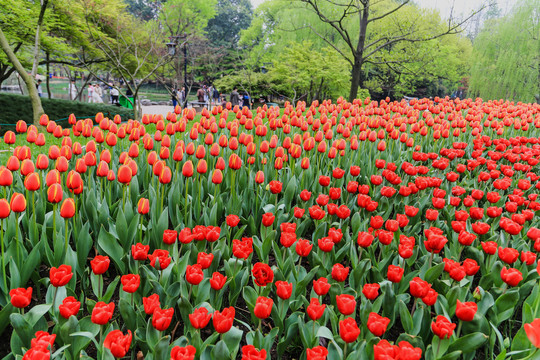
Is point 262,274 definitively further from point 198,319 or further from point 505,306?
point 505,306

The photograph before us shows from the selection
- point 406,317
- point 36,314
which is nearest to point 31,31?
point 36,314

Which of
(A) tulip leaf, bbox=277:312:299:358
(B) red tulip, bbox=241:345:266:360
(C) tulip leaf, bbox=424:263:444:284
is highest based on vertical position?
(B) red tulip, bbox=241:345:266:360

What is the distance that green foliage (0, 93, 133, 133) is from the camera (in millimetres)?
16297

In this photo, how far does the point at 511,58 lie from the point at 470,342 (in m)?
25.2

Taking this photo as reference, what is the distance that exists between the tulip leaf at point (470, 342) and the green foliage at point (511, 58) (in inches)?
973

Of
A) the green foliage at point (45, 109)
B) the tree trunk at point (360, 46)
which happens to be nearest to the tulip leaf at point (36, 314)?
the tree trunk at point (360, 46)

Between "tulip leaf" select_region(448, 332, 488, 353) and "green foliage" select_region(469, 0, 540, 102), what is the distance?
24705mm

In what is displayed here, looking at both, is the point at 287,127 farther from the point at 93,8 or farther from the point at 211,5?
the point at 211,5

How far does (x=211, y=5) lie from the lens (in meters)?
34.7

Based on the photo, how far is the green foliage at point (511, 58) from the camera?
2162 centimetres

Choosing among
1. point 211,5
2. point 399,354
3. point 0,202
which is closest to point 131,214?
point 0,202

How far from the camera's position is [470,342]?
1.71 meters

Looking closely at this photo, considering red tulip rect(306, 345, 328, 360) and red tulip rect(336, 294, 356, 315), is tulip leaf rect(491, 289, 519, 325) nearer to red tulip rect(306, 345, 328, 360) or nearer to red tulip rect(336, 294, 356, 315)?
red tulip rect(336, 294, 356, 315)

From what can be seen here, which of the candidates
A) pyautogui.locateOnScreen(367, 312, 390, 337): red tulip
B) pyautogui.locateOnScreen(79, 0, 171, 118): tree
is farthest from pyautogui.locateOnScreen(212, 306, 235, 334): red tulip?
pyautogui.locateOnScreen(79, 0, 171, 118): tree
